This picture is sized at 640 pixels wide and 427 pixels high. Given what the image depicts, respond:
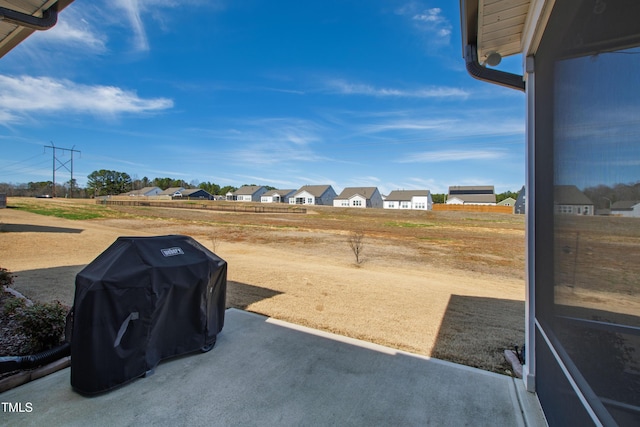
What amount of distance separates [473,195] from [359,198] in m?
27.1

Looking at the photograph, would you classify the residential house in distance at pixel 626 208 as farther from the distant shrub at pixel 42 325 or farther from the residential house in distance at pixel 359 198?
the residential house in distance at pixel 359 198

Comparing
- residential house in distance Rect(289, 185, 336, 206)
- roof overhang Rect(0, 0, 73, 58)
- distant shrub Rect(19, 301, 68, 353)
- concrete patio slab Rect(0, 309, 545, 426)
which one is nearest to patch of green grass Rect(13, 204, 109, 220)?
roof overhang Rect(0, 0, 73, 58)

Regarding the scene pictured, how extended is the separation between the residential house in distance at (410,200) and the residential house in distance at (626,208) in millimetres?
67097

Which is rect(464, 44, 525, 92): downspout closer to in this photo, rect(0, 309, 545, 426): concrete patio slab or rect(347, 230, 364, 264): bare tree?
rect(0, 309, 545, 426): concrete patio slab

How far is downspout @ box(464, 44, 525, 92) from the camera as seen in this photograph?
3.33m

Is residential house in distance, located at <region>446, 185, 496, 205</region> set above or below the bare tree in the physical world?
above

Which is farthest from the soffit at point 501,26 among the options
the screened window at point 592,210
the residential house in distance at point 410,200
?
the residential house in distance at point 410,200

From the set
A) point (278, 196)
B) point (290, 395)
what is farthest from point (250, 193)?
point (290, 395)

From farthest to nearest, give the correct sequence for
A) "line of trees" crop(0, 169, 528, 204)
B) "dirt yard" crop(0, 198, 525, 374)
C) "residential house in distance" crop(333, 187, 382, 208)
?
1. "line of trees" crop(0, 169, 528, 204)
2. "residential house in distance" crop(333, 187, 382, 208)
3. "dirt yard" crop(0, 198, 525, 374)

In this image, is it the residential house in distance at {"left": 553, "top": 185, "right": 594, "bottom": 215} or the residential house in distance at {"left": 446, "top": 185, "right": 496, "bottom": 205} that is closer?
the residential house in distance at {"left": 553, "top": 185, "right": 594, "bottom": 215}

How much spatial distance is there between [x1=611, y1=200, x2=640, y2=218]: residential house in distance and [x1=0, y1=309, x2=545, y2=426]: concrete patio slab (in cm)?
203

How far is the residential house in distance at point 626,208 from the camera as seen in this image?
3.23ft

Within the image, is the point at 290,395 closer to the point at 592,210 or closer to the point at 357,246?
the point at 592,210

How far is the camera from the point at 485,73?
3447mm
